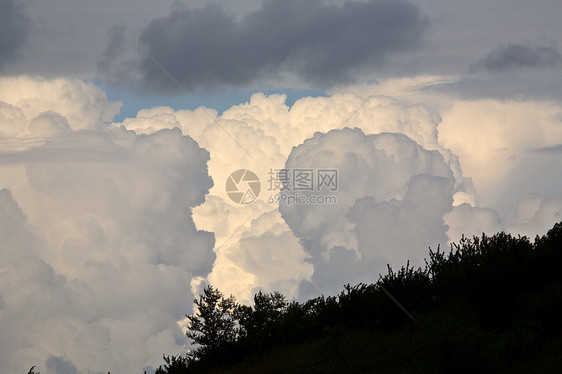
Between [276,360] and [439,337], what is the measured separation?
24.9 feet

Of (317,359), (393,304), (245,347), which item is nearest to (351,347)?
(317,359)

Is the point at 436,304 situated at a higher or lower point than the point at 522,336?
higher

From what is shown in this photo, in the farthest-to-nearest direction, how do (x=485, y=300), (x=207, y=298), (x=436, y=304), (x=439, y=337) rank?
(x=207, y=298)
(x=436, y=304)
(x=485, y=300)
(x=439, y=337)

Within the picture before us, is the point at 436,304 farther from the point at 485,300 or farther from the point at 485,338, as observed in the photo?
the point at 485,338

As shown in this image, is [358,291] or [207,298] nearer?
[358,291]

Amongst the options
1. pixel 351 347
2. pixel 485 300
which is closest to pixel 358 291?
pixel 351 347

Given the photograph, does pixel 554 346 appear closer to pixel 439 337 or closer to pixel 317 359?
pixel 439 337

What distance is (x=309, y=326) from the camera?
20.7 m

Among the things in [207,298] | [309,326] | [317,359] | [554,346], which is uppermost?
[207,298]

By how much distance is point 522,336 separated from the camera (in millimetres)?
13875

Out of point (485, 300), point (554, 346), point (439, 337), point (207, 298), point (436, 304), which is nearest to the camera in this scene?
point (439, 337)

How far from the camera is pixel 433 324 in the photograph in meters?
13.9

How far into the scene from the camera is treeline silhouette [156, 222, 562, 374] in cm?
1259

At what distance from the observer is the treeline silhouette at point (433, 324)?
12.6 m
